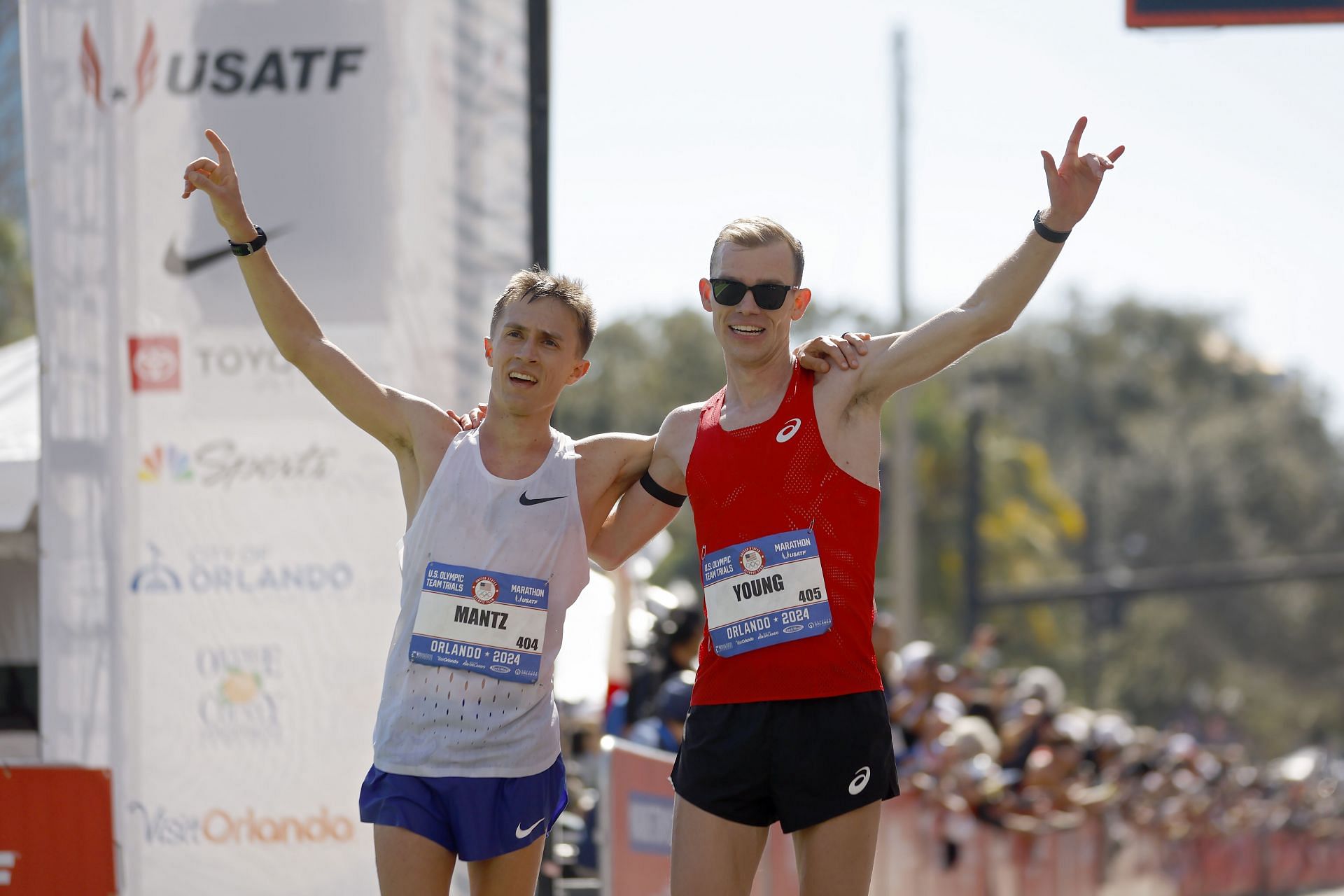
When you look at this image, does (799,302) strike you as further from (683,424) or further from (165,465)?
(165,465)

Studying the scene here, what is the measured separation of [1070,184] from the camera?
3.47 metres

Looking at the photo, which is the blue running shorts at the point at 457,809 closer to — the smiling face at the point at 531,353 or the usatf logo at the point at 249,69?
the smiling face at the point at 531,353

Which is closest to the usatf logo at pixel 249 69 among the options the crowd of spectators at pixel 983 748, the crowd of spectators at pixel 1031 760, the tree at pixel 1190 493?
the crowd of spectators at pixel 983 748

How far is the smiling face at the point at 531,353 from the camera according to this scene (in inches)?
144

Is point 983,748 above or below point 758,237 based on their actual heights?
below


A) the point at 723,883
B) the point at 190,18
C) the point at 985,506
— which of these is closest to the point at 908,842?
the point at 723,883

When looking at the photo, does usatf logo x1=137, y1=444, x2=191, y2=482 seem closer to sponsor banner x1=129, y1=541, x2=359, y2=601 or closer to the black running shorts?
sponsor banner x1=129, y1=541, x2=359, y2=601

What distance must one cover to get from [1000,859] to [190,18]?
665cm

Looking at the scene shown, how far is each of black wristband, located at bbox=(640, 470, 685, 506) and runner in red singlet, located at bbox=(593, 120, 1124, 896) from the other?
153 millimetres

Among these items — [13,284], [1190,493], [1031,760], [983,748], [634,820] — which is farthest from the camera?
[1190,493]

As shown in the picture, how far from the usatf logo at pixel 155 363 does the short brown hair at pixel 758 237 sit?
7.95ft

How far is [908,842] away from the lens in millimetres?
7527

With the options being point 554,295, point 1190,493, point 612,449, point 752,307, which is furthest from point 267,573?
point 1190,493

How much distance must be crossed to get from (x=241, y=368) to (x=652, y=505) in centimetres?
214
